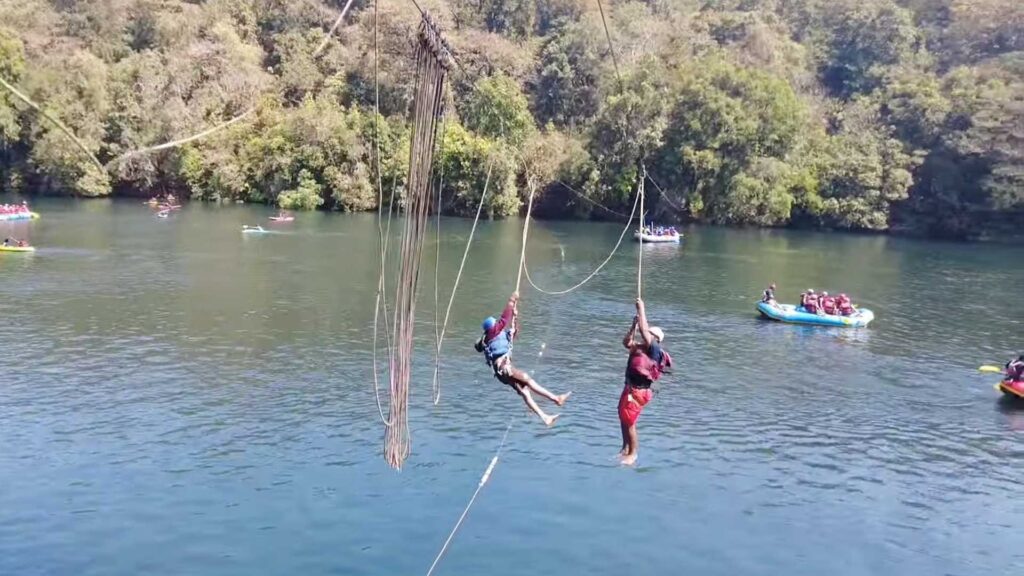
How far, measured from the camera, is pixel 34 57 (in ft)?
378

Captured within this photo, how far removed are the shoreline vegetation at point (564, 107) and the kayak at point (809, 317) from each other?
40137 millimetres

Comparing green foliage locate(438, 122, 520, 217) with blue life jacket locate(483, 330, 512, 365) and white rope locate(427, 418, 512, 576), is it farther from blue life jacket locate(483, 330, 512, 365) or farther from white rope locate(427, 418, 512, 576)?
blue life jacket locate(483, 330, 512, 365)

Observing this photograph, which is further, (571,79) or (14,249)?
(571,79)

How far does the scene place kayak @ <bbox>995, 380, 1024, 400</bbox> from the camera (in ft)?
128

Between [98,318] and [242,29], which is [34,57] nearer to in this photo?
[242,29]

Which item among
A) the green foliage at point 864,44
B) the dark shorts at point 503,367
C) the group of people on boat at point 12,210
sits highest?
the green foliage at point 864,44

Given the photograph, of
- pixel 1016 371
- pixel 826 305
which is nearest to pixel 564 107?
pixel 826 305

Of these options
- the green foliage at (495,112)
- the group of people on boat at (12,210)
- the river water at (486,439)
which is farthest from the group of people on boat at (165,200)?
the river water at (486,439)

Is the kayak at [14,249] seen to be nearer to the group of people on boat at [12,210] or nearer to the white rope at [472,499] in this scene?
the group of people on boat at [12,210]

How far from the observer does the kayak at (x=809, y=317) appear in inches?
2087

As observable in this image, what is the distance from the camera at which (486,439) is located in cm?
3338

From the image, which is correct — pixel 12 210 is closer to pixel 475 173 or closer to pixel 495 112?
pixel 475 173

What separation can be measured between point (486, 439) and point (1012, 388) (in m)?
22.4

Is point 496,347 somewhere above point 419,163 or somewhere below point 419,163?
below
